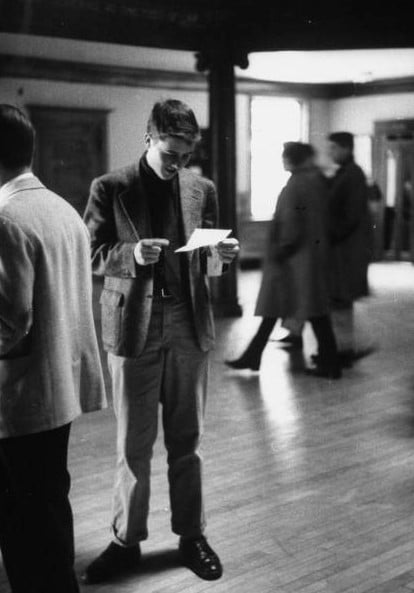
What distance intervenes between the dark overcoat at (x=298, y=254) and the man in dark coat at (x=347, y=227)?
0.12 m

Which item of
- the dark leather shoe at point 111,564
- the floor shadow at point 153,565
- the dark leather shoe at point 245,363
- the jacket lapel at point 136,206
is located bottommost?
the dark leather shoe at point 245,363

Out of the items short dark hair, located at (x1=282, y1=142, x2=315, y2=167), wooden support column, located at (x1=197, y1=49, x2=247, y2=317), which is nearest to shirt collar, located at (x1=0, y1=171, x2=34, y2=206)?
short dark hair, located at (x1=282, y1=142, x2=315, y2=167)

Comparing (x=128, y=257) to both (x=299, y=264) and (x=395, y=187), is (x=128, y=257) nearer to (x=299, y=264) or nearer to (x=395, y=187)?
(x=299, y=264)

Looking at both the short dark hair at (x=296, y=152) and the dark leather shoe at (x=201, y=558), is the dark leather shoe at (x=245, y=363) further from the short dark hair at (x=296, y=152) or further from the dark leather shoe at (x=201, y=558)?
the dark leather shoe at (x=201, y=558)

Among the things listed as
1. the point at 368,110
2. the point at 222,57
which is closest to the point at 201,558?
the point at 222,57

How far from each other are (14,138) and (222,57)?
6.40 m

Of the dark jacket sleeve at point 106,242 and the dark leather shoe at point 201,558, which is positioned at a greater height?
the dark jacket sleeve at point 106,242

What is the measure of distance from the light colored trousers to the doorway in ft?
36.7

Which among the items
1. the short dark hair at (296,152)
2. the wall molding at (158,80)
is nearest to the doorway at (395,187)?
the wall molding at (158,80)

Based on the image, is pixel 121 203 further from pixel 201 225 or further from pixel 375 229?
pixel 375 229

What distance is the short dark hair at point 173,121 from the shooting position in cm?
239

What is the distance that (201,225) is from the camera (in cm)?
264

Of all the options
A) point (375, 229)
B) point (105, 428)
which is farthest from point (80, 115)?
point (105, 428)

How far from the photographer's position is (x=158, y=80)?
37.2 ft
